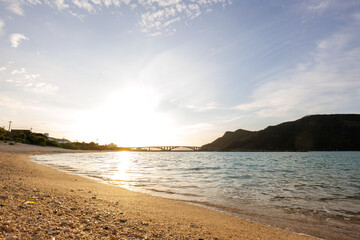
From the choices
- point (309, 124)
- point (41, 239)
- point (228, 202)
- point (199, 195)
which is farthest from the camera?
point (309, 124)

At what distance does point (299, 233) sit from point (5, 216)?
784cm

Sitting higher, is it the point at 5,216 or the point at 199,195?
the point at 5,216

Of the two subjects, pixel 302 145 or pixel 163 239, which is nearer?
pixel 163 239

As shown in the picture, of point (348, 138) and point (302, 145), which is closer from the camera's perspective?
point (348, 138)

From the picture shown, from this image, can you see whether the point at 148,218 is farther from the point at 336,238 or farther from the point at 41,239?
the point at 336,238

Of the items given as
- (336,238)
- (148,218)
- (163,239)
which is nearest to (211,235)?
(163,239)

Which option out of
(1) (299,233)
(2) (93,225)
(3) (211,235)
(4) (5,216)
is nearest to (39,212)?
(4) (5,216)

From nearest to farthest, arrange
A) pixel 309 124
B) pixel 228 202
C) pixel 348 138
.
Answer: pixel 228 202 → pixel 348 138 → pixel 309 124

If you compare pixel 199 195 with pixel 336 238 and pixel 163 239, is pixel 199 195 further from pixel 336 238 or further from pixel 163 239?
pixel 163 239

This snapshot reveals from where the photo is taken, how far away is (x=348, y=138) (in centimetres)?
17200

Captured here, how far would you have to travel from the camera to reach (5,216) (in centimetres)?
423

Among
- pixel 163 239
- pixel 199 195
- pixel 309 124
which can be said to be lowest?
pixel 199 195

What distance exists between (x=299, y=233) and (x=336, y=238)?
3.24ft

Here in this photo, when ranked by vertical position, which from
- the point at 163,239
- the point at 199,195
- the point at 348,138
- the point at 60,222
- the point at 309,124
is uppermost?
the point at 309,124
